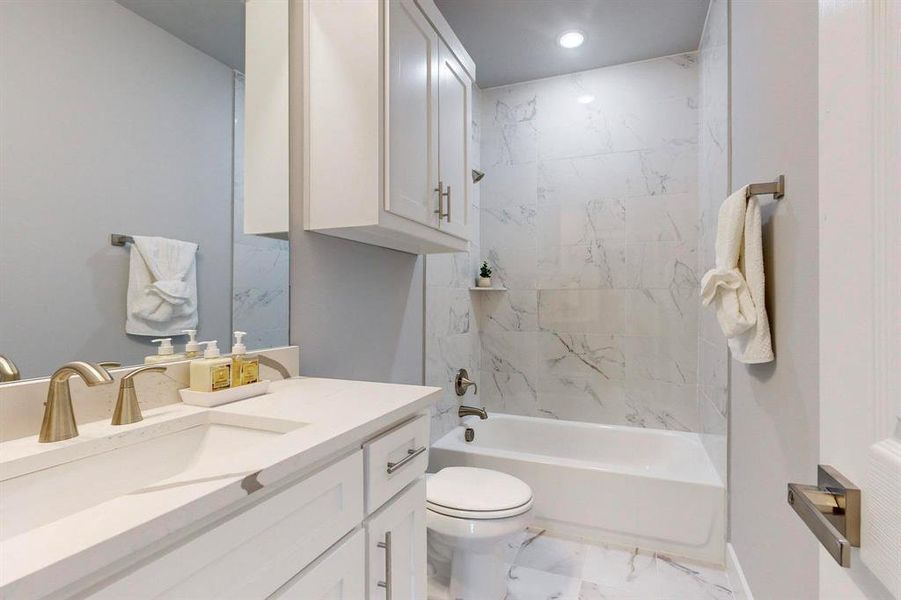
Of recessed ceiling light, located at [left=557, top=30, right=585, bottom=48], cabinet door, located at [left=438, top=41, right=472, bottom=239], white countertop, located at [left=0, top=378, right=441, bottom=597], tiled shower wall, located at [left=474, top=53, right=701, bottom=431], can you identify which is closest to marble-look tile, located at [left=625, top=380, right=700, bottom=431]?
tiled shower wall, located at [left=474, top=53, right=701, bottom=431]

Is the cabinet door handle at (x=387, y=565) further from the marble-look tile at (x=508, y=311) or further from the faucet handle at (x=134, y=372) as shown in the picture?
the marble-look tile at (x=508, y=311)

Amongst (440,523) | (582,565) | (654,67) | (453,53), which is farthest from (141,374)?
(654,67)

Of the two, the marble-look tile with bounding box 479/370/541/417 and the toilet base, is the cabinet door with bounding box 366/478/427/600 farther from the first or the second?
the marble-look tile with bounding box 479/370/541/417

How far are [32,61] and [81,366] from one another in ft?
2.02

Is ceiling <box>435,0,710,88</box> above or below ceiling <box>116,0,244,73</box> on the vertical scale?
above

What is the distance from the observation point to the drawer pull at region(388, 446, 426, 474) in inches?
36.2

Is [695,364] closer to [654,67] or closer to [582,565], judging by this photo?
[582,565]

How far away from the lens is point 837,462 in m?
0.44

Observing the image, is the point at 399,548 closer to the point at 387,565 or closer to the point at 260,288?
the point at 387,565

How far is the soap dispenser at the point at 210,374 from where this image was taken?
40.2 inches

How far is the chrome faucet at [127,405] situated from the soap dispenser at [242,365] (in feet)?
0.75

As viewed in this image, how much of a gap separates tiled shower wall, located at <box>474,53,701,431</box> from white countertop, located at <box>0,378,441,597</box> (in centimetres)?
143

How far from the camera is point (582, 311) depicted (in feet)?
9.03

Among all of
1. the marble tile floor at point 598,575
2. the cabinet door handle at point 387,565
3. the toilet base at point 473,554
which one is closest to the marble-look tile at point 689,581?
the marble tile floor at point 598,575
